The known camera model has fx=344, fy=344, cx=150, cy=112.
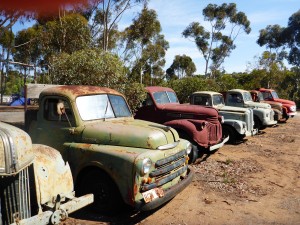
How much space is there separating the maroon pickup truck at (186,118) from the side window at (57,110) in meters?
3.21

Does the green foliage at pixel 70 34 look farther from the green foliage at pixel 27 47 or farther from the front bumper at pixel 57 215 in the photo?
the front bumper at pixel 57 215

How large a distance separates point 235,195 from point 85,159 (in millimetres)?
2772

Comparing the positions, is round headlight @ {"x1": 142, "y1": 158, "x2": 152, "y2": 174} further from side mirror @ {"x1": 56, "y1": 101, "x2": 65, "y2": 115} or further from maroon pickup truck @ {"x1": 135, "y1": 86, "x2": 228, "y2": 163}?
maroon pickup truck @ {"x1": 135, "y1": 86, "x2": 228, "y2": 163}

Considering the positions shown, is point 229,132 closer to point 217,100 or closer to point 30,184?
point 217,100

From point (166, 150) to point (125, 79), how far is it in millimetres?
6351

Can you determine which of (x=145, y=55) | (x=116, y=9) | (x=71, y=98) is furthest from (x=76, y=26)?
(x=145, y=55)

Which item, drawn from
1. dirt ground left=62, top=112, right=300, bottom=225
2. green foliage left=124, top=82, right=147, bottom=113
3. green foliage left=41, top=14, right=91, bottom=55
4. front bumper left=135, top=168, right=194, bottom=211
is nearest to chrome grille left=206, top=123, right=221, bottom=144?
dirt ground left=62, top=112, right=300, bottom=225

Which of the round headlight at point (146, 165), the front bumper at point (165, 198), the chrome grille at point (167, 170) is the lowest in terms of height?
the front bumper at point (165, 198)

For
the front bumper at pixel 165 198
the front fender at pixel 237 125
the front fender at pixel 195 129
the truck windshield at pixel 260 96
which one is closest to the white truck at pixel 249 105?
the truck windshield at pixel 260 96

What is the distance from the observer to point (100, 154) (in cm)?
472

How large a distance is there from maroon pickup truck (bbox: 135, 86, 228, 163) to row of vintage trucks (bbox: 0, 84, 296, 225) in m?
2.27

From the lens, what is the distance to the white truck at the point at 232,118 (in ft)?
36.3

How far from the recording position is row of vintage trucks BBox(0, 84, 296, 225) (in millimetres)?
3299

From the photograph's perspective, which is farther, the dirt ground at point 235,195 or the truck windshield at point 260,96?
the truck windshield at point 260,96
